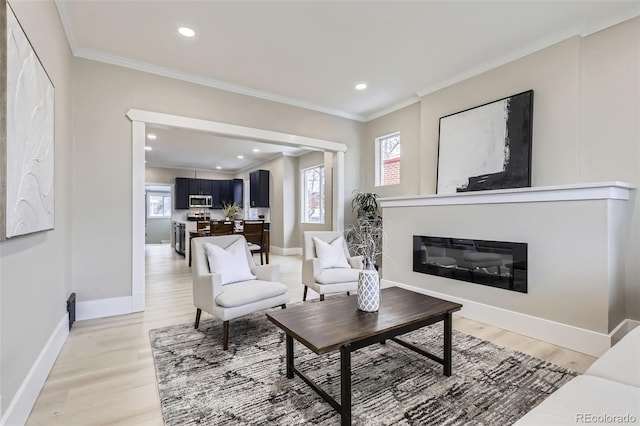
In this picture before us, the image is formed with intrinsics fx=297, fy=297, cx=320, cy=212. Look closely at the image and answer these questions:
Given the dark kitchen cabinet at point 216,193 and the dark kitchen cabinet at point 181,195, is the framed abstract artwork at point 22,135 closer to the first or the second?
the dark kitchen cabinet at point 181,195

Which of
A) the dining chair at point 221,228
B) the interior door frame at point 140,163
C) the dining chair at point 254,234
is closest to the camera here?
the interior door frame at point 140,163

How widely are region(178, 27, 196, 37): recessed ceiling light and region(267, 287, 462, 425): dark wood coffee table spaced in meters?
2.70

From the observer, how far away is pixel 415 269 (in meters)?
3.84

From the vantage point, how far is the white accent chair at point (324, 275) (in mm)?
3416

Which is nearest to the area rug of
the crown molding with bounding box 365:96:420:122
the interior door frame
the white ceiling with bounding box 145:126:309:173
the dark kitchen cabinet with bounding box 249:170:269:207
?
the interior door frame

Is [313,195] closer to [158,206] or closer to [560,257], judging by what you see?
[560,257]

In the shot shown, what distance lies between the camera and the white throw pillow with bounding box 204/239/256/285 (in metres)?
2.82

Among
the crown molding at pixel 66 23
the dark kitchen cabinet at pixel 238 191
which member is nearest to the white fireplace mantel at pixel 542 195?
the crown molding at pixel 66 23

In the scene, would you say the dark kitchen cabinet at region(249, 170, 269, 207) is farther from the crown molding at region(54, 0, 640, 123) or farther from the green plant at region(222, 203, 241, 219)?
the crown molding at region(54, 0, 640, 123)

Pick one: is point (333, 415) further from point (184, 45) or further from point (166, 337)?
point (184, 45)

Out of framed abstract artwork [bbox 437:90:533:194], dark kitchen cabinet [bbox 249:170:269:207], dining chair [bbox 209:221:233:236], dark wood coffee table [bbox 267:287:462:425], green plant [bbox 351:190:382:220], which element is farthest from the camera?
dark kitchen cabinet [bbox 249:170:269:207]

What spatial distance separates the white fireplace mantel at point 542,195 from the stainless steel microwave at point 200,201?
8049 millimetres

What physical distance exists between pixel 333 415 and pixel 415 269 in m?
2.52

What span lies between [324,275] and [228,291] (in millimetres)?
1206
